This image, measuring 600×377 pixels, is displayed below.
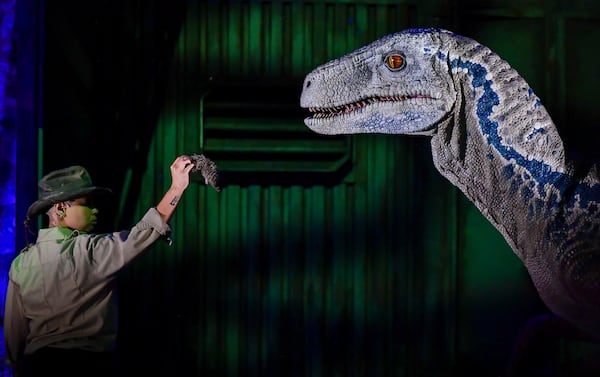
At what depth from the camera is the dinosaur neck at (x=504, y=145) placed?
1.76 m

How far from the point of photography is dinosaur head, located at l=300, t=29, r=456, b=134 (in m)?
1.86

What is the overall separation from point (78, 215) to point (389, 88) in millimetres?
952

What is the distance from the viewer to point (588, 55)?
3398 millimetres

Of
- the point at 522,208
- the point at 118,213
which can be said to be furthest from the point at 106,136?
the point at 522,208

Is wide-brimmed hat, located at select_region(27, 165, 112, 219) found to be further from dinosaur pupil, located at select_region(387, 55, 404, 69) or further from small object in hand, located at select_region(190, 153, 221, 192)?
dinosaur pupil, located at select_region(387, 55, 404, 69)

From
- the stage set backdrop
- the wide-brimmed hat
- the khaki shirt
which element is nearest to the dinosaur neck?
the khaki shirt

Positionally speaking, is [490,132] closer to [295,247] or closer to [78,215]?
[78,215]

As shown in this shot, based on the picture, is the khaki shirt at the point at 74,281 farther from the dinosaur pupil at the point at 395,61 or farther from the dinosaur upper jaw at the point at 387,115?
the dinosaur pupil at the point at 395,61

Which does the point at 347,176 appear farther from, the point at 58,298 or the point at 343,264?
the point at 58,298

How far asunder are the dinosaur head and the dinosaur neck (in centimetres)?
5

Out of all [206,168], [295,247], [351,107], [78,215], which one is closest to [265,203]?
[295,247]

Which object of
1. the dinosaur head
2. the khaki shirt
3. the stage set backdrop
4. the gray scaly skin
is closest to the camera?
the gray scaly skin

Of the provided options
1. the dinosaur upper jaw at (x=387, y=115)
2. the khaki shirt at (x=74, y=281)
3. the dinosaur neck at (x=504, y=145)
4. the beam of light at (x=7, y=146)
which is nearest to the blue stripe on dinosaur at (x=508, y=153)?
the dinosaur neck at (x=504, y=145)

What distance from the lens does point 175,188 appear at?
207 cm
